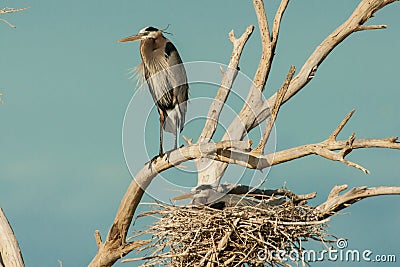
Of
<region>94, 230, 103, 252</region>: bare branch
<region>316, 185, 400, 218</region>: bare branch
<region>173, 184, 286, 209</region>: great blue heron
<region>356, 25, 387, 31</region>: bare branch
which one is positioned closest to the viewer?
<region>173, 184, 286, 209</region>: great blue heron

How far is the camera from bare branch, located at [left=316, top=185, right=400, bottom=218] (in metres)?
8.45

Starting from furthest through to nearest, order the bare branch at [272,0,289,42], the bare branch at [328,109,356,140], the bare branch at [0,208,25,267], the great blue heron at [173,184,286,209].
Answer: the bare branch at [272,0,289,42], the bare branch at [0,208,25,267], the great blue heron at [173,184,286,209], the bare branch at [328,109,356,140]

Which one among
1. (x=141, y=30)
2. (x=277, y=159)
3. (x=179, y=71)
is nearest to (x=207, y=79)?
(x=179, y=71)

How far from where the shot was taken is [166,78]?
32.3ft

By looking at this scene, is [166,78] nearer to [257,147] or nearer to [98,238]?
[98,238]

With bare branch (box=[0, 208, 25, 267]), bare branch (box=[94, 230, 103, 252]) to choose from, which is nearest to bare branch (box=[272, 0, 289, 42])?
bare branch (box=[94, 230, 103, 252])

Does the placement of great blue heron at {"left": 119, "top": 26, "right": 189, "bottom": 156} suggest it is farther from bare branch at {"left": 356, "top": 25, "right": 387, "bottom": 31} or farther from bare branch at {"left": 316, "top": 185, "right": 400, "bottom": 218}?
bare branch at {"left": 356, "top": 25, "right": 387, "bottom": 31}

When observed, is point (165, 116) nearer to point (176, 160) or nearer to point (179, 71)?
point (179, 71)

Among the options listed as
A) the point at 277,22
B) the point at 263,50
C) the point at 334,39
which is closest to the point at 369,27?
the point at 334,39

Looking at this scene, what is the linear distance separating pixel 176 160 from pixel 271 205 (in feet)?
3.53

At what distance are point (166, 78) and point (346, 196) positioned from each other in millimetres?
2636

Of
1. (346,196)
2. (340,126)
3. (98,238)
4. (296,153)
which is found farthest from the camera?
(98,238)

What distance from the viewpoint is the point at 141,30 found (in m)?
10.1

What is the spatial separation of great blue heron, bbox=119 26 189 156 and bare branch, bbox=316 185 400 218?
6.93ft
